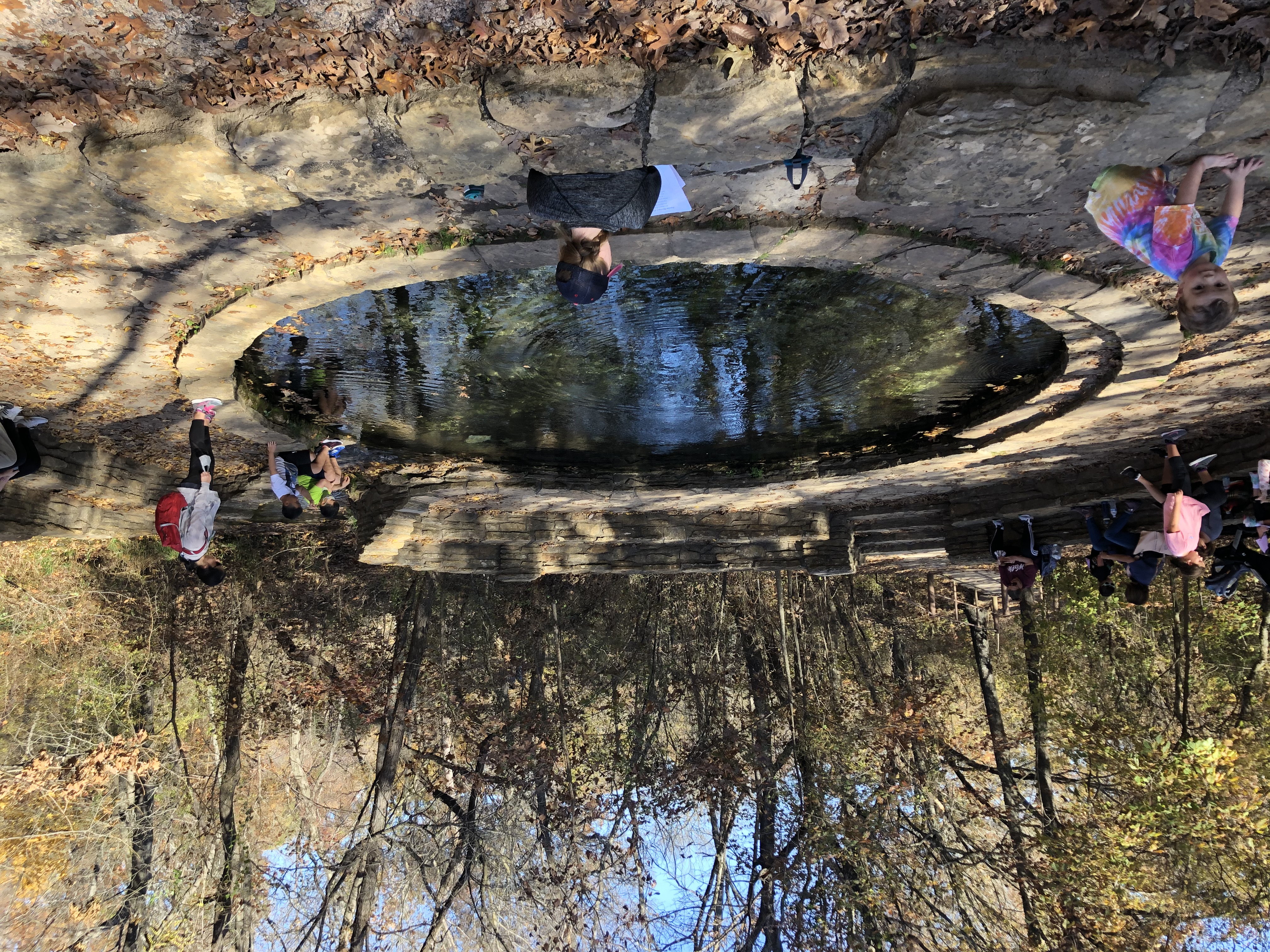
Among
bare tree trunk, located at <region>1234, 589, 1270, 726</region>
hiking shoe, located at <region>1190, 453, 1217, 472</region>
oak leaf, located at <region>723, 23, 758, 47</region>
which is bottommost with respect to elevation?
bare tree trunk, located at <region>1234, 589, 1270, 726</region>

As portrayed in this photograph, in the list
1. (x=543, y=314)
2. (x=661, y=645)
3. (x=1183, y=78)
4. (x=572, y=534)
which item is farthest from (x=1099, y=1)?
(x=661, y=645)

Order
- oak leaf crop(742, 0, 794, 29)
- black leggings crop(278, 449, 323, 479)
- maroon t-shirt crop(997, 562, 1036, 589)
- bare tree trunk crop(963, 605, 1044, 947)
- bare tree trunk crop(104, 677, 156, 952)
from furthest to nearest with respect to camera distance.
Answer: bare tree trunk crop(104, 677, 156, 952) < bare tree trunk crop(963, 605, 1044, 947) < maroon t-shirt crop(997, 562, 1036, 589) < black leggings crop(278, 449, 323, 479) < oak leaf crop(742, 0, 794, 29)

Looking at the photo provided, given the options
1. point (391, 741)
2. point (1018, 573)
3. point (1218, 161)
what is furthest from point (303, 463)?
point (1018, 573)

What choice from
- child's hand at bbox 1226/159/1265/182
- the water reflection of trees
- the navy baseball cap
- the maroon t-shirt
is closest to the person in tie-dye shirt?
child's hand at bbox 1226/159/1265/182

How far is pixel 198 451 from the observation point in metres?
4.97

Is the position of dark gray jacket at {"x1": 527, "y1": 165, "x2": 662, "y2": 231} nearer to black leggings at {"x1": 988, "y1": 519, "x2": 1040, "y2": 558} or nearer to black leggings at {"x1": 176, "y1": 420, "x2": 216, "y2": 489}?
black leggings at {"x1": 176, "y1": 420, "x2": 216, "y2": 489}

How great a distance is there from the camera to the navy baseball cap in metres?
3.65

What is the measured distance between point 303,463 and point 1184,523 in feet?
21.5

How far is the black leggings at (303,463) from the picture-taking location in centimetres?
561

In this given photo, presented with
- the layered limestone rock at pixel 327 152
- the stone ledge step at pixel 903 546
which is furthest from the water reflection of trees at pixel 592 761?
the layered limestone rock at pixel 327 152

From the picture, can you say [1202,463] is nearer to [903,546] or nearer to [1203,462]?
[1203,462]

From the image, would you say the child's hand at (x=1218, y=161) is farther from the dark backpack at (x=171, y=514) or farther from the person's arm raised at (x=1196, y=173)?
the dark backpack at (x=171, y=514)

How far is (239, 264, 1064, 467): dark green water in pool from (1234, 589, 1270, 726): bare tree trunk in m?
5.78

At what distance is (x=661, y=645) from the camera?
13422 mm
